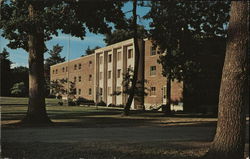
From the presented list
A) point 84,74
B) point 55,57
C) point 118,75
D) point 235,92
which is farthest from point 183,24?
point 55,57

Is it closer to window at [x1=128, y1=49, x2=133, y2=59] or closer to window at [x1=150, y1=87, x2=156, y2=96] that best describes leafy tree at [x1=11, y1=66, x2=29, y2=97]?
window at [x1=128, y1=49, x2=133, y2=59]

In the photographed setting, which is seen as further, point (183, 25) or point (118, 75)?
point (118, 75)

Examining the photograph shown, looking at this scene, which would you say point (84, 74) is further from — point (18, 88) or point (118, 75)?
point (18, 88)

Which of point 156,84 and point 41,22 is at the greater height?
point 41,22

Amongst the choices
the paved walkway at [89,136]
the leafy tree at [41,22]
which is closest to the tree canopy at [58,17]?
the leafy tree at [41,22]

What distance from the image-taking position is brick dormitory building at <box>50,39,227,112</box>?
38.2 m

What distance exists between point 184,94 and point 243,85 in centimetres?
3499

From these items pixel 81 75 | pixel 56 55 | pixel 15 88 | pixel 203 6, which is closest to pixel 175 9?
pixel 203 6

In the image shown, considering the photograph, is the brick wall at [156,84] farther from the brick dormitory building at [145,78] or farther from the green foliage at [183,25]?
the green foliage at [183,25]

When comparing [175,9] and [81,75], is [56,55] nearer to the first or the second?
[81,75]

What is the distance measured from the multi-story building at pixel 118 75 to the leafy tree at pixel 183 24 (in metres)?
2.87

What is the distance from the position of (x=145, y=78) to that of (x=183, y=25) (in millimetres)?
20300

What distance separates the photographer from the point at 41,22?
17.6m

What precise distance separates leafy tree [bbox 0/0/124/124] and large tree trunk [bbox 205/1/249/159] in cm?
1191
